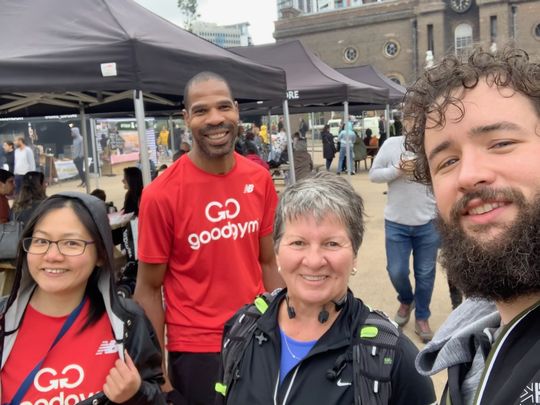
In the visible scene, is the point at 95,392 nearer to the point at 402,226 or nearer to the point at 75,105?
the point at 402,226

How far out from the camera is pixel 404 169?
6.64ft

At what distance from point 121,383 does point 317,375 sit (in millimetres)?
738

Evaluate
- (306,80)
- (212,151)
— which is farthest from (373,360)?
(306,80)

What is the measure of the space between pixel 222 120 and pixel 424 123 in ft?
4.40

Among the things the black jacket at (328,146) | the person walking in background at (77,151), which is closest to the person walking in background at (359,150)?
the black jacket at (328,146)

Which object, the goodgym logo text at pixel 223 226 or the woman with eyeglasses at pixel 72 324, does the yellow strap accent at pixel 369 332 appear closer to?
the woman with eyeglasses at pixel 72 324

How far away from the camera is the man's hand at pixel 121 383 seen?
1.83 m

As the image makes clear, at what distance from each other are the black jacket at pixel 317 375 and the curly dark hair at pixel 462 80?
63 centimetres

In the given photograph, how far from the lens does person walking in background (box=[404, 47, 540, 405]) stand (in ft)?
3.43

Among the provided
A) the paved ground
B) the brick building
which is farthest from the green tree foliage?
the paved ground

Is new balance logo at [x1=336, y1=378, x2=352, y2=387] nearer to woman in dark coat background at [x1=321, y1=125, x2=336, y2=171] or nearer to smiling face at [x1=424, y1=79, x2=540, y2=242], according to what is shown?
smiling face at [x1=424, y1=79, x2=540, y2=242]

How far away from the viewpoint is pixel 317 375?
1527 millimetres

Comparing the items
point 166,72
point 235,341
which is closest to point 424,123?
point 235,341

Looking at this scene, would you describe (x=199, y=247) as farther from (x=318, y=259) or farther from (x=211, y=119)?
(x=318, y=259)
